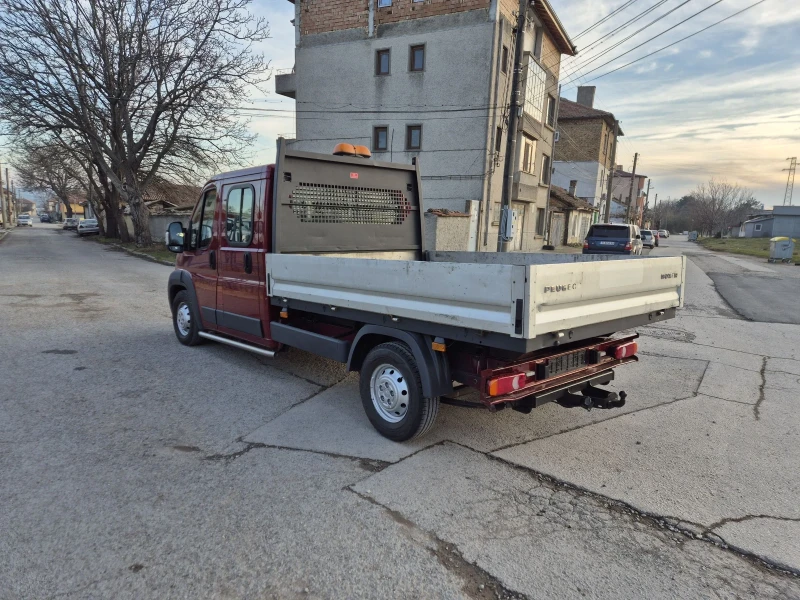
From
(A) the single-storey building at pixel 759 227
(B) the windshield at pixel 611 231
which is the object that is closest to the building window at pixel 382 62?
(B) the windshield at pixel 611 231

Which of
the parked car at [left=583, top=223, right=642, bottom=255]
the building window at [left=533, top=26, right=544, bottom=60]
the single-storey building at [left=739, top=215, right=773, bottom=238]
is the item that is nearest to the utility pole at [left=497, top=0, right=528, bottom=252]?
the parked car at [left=583, top=223, right=642, bottom=255]

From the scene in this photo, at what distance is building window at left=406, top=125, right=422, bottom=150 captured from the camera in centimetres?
2317

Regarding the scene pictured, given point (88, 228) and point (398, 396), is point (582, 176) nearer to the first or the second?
point (88, 228)

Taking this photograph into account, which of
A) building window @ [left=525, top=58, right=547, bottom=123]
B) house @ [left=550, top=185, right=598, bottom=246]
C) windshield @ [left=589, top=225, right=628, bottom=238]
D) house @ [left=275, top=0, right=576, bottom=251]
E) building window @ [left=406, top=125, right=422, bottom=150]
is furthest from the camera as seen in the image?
house @ [left=550, top=185, right=598, bottom=246]

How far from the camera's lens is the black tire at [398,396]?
3.93 m

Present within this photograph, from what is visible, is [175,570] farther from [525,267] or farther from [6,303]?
[6,303]

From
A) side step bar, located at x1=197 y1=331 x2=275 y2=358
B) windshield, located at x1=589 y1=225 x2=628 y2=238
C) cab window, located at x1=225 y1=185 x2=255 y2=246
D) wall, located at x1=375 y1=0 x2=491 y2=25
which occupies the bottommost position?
side step bar, located at x1=197 y1=331 x2=275 y2=358

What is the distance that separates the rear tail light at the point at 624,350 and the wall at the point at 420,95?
18.3 meters

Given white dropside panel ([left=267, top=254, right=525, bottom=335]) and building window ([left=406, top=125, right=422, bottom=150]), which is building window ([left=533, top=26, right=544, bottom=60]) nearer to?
building window ([left=406, top=125, right=422, bottom=150])

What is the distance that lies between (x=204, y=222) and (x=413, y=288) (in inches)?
154

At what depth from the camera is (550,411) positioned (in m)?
4.88

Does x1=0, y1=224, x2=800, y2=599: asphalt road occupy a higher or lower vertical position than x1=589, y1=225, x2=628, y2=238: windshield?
lower

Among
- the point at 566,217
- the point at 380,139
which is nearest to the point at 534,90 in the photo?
the point at 380,139

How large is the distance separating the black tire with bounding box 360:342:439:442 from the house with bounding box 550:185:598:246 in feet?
108
